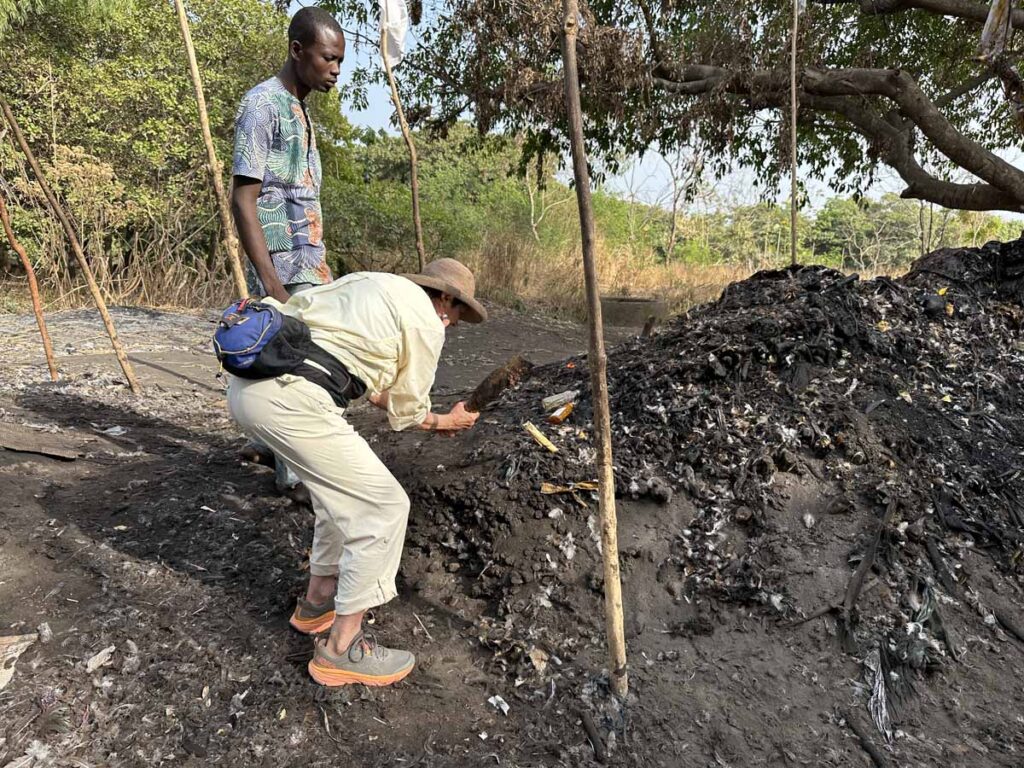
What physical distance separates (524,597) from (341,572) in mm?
730

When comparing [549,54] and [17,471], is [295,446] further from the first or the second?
[549,54]

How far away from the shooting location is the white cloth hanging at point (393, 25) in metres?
5.50

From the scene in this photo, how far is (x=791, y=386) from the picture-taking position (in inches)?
117

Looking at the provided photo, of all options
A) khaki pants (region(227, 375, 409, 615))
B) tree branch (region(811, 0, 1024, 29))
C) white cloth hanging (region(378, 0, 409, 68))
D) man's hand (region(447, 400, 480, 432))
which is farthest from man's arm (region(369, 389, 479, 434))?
tree branch (region(811, 0, 1024, 29))

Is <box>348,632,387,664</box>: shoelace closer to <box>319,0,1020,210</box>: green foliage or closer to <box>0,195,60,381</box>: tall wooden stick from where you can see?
<box>0,195,60,381</box>: tall wooden stick

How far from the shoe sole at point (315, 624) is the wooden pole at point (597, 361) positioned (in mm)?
868

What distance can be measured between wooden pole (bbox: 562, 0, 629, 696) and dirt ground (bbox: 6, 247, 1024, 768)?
0.79ft

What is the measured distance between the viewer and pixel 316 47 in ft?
7.59

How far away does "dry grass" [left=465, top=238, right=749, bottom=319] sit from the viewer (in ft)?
34.0

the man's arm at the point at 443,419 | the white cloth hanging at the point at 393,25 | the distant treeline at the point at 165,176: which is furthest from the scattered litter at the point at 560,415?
the distant treeline at the point at 165,176

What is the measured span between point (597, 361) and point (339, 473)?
0.73 meters

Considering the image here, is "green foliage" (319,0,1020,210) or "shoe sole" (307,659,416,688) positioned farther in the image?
"green foliage" (319,0,1020,210)

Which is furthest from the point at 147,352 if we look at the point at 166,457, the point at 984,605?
the point at 984,605

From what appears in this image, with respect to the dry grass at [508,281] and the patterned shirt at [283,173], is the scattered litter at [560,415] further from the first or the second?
the dry grass at [508,281]
